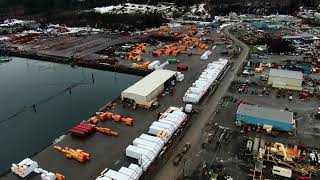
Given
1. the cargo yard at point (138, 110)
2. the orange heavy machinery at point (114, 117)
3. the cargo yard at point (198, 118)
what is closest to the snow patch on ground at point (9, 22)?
the cargo yard at point (138, 110)

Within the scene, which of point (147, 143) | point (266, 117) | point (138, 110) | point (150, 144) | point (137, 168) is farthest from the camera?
point (138, 110)

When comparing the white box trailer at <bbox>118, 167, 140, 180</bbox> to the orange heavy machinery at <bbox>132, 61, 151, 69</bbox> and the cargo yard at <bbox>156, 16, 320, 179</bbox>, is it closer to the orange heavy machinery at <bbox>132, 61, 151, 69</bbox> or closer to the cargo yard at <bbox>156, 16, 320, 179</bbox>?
the cargo yard at <bbox>156, 16, 320, 179</bbox>

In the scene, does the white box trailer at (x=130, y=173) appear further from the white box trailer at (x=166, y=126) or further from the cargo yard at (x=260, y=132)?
the white box trailer at (x=166, y=126)

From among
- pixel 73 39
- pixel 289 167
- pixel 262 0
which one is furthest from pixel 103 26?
pixel 289 167

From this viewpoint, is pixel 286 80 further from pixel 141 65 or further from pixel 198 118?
pixel 141 65

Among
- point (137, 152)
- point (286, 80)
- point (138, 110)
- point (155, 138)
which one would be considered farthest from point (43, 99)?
point (286, 80)

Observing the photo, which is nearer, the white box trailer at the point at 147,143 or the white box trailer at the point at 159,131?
the white box trailer at the point at 147,143

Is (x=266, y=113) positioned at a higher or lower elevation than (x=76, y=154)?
higher
